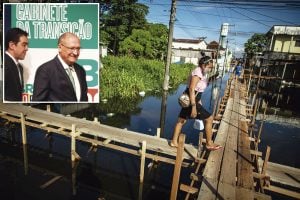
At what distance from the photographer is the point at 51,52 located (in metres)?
7.36

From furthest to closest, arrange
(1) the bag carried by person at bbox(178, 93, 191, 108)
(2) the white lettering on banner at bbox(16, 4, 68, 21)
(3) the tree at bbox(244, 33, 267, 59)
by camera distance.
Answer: (3) the tree at bbox(244, 33, 267, 59) → (2) the white lettering on banner at bbox(16, 4, 68, 21) → (1) the bag carried by person at bbox(178, 93, 191, 108)

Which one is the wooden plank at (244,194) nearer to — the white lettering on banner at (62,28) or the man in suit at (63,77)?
the man in suit at (63,77)

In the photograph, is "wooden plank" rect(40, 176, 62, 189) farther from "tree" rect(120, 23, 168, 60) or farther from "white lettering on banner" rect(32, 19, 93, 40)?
"tree" rect(120, 23, 168, 60)

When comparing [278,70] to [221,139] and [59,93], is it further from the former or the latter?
[59,93]

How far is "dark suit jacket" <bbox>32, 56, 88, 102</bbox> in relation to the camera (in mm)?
7422

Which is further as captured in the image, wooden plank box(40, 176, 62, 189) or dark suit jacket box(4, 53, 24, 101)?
wooden plank box(40, 176, 62, 189)

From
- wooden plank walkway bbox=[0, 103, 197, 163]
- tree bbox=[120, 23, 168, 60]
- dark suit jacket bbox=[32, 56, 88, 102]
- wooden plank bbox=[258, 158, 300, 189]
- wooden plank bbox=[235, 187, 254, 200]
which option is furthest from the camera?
tree bbox=[120, 23, 168, 60]

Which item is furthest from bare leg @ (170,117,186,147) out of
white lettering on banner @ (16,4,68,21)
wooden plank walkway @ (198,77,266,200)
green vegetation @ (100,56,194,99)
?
green vegetation @ (100,56,194,99)

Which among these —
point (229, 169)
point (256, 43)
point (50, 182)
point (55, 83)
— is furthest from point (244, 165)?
point (256, 43)

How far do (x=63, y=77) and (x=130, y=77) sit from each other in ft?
47.1

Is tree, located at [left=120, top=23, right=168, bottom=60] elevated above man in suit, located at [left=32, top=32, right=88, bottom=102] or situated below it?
above

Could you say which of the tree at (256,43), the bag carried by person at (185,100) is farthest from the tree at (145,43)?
the tree at (256,43)

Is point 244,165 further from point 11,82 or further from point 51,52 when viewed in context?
point 11,82

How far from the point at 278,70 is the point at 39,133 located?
34468 mm
